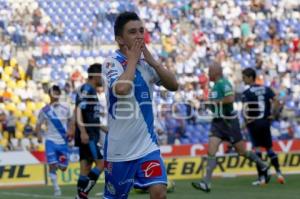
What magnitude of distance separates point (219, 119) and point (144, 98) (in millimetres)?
8088

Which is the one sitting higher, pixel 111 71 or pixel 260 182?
pixel 111 71

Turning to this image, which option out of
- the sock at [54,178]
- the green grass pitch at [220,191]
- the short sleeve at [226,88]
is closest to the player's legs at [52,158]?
the sock at [54,178]

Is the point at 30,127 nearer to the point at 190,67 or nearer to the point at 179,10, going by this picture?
the point at 190,67

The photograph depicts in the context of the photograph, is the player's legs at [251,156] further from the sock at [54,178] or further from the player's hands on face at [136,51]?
the player's hands on face at [136,51]

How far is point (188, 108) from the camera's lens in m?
26.5

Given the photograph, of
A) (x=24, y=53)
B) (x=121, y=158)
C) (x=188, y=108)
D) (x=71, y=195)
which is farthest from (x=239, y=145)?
(x=24, y=53)

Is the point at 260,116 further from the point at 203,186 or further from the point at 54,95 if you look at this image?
the point at 54,95

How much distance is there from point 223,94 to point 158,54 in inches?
615

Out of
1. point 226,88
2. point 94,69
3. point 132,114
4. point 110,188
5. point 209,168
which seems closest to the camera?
point 132,114

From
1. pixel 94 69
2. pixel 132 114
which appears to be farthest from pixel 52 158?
pixel 132 114

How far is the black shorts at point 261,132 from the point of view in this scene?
17562 millimetres

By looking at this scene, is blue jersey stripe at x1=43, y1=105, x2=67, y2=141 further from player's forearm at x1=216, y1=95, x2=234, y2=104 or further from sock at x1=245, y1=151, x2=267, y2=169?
sock at x1=245, y1=151, x2=267, y2=169

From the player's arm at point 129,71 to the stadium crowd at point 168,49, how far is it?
15.5m

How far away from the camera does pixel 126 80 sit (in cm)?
742
